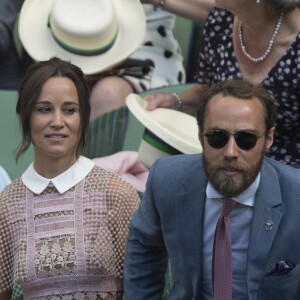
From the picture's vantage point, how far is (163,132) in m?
2.20

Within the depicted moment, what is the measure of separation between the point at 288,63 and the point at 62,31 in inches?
39.3

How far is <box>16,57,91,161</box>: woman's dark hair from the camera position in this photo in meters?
1.80

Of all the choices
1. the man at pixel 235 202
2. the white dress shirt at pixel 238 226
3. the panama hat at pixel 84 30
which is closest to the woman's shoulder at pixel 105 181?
the man at pixel 235 202

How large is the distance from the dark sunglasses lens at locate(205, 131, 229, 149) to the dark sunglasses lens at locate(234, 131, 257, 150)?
0.7 inches

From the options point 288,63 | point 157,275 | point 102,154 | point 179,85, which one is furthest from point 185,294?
point 179,85

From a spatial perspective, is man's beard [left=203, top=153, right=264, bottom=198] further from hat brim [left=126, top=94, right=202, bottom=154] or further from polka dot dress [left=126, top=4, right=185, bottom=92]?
polka dot dress [left=126, top=4, right=185, bottom=92]

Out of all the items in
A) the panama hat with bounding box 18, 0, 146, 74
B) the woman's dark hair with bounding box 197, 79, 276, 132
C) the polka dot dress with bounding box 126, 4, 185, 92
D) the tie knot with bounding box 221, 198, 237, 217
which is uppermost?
the woman's dark hair with bounding box 197, 79, 276, 132

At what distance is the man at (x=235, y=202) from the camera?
1580 mm

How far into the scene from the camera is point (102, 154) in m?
2.74

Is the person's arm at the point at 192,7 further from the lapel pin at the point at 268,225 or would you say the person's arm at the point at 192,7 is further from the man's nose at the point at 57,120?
the lapel pin at the point at 268,225

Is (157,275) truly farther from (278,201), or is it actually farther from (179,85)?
(179,85)

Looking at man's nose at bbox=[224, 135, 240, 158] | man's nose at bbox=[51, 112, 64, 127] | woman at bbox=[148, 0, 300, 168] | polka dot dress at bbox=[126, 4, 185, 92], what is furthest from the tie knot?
polka dot dress at bbox=[126, 4, 185, 92]

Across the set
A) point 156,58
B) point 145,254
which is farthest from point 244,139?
point 156,58

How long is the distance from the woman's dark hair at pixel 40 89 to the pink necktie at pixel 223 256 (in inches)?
14.8
